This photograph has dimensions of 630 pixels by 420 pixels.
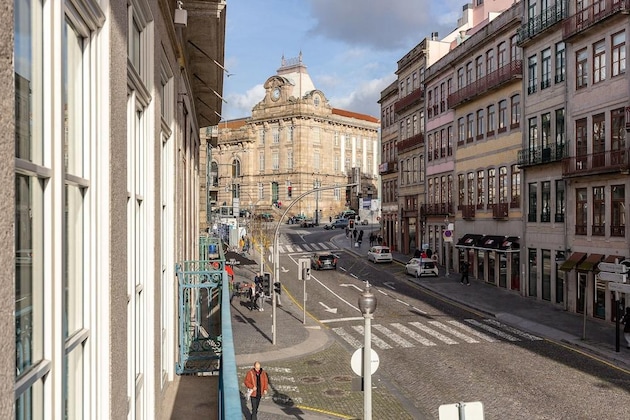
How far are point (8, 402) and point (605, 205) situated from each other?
29321 millimetres

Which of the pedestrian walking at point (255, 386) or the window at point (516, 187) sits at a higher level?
the window at point (516, 187)

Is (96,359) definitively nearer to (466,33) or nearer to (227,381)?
(227,381)

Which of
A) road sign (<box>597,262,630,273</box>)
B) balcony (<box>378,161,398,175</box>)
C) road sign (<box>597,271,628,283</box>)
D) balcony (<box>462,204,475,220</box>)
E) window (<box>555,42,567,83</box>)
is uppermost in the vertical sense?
window (<box>555,42,567,83</box>)

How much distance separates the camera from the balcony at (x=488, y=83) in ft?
120

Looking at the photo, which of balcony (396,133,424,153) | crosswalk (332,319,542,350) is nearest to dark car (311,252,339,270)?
balcony (396,133,424,153)

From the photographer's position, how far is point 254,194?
11494cm

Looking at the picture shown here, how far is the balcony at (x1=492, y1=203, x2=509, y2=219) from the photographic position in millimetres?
37922

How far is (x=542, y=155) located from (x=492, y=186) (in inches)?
302

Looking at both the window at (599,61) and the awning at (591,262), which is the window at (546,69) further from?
the awning at (591,262)

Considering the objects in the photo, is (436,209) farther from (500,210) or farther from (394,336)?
(394,336)

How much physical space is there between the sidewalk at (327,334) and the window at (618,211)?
4.21 m

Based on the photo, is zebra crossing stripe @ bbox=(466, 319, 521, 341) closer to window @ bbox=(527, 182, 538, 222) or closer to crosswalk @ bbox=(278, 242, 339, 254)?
window @ bbox=(527, 182, 538, 222)

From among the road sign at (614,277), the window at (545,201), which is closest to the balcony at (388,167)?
the window at (545,201)

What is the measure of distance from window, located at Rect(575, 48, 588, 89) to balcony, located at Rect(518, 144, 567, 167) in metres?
3.20
